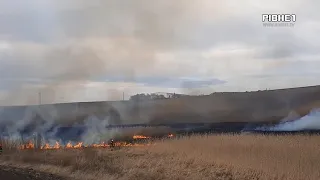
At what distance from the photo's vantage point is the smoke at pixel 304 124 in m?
49.0

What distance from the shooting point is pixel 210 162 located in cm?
2814

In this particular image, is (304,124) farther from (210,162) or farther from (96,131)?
(96,131)

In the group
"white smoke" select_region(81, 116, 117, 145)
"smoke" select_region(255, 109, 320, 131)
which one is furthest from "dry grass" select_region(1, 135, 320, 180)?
"white smoke" select_region(81, 116, 117, 145)

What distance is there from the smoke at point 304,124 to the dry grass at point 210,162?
15540mm

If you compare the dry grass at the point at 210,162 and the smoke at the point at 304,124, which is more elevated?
the smoke at the point at 304,124

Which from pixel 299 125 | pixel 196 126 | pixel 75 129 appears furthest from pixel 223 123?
pixel 75 129

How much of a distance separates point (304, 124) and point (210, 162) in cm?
2592

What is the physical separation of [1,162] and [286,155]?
25.9 meters

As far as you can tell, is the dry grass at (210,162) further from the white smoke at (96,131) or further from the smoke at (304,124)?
the white smoke at (96,131)

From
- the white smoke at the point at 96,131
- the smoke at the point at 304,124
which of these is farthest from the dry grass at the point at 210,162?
the white smoke at the point at 96,131

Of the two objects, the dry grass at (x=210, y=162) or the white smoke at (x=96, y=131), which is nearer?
the dry grass at (x=210, y=162)

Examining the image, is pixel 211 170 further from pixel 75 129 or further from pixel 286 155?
pixel 75 129

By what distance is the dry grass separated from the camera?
24.7 m

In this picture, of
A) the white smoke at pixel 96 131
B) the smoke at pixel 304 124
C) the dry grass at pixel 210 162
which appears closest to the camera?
the dry grass at pixel 210 162
